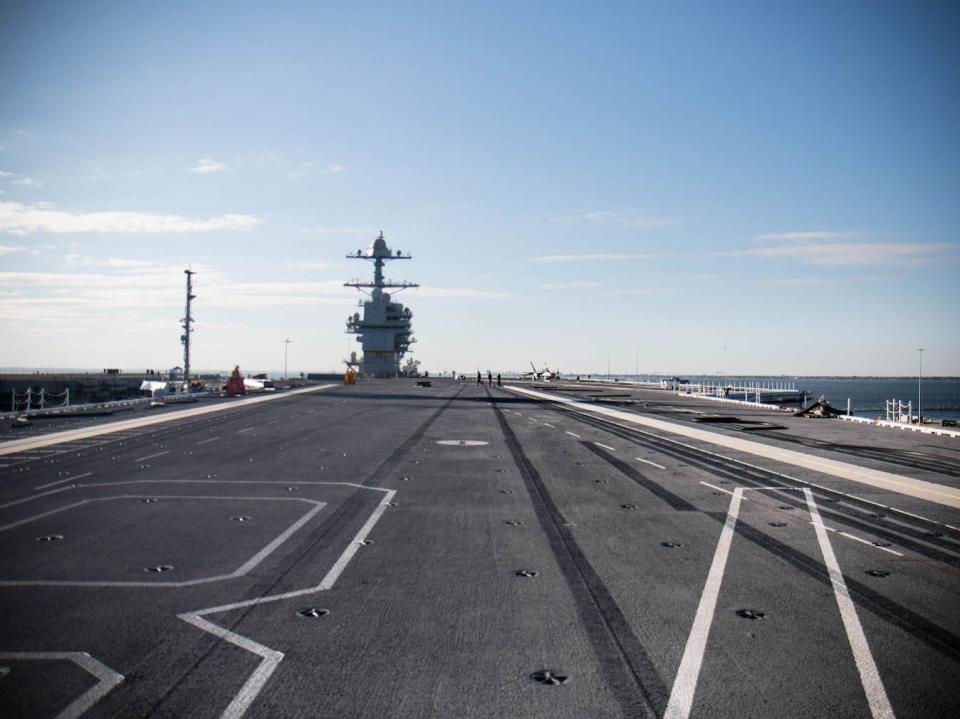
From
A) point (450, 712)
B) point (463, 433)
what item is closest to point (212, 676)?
point (450, 712)

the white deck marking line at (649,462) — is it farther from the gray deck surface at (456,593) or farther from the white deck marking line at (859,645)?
the white deck marking line at (859,645)

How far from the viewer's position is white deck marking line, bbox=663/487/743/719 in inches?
178

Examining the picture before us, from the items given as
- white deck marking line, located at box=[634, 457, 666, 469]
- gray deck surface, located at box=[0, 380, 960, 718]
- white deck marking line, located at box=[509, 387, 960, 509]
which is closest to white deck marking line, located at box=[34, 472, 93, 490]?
gray deck surface, located at box=[0, 380, 960, 718]

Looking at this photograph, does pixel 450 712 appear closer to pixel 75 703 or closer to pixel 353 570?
pixel 75 703

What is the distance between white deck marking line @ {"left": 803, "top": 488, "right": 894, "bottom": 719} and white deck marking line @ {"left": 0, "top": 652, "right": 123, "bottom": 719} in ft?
16.5

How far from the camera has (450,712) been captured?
14.6 feet

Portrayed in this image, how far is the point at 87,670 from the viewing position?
4.98 m

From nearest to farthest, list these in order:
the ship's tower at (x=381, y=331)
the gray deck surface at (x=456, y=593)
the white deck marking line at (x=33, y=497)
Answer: the gray deck surface at (x=456, y=593) → the white deck marking line at (x=33, y=497) → the ship's tower at (x=381, y=331)

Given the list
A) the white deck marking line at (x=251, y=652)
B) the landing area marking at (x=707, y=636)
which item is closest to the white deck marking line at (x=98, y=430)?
Result: the white deck marking line at (x=251, y=652)

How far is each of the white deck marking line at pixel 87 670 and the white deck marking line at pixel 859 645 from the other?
5.04 m

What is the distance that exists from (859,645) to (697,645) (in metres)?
1.29

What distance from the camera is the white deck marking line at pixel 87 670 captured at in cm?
442

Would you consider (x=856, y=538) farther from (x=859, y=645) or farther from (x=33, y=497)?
(x=33, y=497)

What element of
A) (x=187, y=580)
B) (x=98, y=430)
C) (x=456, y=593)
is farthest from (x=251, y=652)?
(x=98, y=430)
